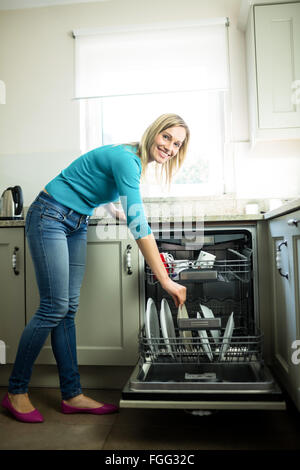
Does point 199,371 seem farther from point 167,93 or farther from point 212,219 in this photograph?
point 167,93

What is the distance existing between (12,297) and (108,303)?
49 cm

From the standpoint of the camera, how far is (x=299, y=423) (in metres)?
1.44

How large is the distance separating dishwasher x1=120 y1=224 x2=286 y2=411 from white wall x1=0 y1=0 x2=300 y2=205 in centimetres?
110

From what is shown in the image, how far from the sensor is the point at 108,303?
177 cm

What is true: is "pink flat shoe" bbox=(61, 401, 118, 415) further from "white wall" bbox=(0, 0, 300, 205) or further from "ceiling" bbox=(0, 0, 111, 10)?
"ceiling" bbox=(0, 0, 111, 10)

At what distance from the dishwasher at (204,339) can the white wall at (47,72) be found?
1.10 metres

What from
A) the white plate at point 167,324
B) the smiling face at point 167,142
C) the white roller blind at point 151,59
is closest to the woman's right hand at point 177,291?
the white plate at point 167,324

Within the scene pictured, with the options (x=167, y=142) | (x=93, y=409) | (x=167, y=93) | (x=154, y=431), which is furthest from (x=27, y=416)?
(x=167, y=93)

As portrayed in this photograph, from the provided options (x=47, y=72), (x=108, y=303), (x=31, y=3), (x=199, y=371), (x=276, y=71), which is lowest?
(x=199, y=371)

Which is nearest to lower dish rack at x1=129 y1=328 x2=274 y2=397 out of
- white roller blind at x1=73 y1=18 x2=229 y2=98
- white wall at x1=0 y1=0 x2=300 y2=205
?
white wall at x1=0 y1=0 x2=300 y2=205

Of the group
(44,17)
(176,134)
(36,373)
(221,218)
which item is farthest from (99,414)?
(44,17)

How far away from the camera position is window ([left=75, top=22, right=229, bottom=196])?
7.80 ft

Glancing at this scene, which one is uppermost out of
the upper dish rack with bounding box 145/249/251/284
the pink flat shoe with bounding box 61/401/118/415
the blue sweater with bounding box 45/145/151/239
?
the blue sweater with bounding box 45/145/151/239
